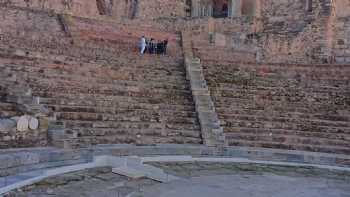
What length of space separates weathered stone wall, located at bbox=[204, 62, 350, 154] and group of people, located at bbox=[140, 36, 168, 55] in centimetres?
284

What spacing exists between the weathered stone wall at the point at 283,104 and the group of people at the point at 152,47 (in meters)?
2.84

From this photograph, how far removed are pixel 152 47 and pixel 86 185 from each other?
11674 millimetres

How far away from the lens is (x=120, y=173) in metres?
8.20

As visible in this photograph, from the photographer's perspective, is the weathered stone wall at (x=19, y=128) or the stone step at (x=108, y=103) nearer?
the weathered stone wall at (x=19, y=128)

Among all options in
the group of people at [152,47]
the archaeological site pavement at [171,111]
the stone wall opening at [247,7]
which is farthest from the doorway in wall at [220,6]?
the group of people at [152,47]

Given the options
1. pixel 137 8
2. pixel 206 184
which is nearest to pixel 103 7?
pixel 137 8

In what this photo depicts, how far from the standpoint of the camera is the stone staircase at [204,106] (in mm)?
11445

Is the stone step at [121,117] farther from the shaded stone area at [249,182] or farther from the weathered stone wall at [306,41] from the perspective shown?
the weathered stone wall at [306,41]

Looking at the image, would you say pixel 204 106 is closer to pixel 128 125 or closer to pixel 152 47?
pixel 128 125

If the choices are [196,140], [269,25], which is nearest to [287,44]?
[269,25]

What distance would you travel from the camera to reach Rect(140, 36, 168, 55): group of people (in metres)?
18.1

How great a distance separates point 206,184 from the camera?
25.3 ft

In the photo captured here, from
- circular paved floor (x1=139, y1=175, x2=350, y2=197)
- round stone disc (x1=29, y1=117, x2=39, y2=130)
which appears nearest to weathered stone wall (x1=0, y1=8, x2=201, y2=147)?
round stone disc (x1=29, y1=117, x2=39, y2=130)

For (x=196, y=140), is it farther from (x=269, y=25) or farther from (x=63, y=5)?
(x=63, y=5)
